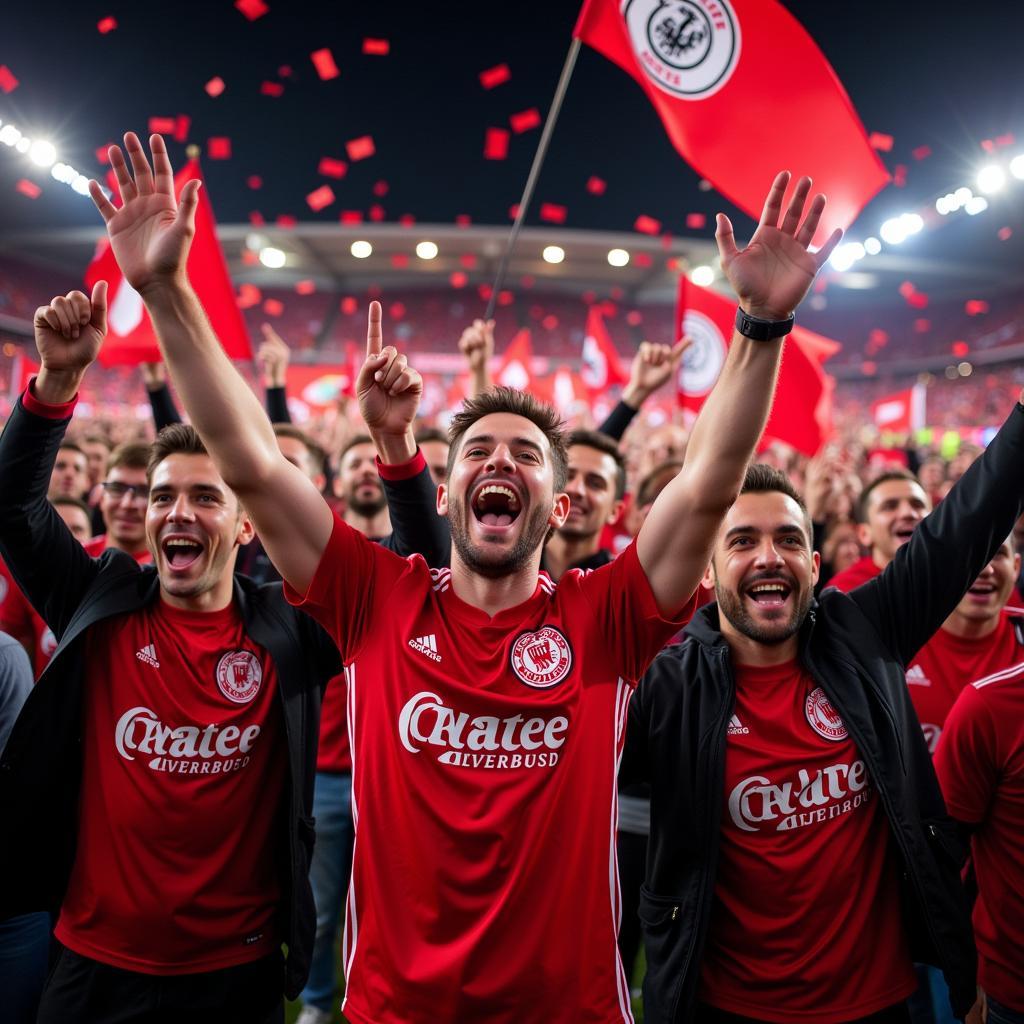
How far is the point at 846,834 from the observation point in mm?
1962

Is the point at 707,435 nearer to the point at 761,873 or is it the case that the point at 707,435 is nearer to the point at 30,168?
the point at 761,873

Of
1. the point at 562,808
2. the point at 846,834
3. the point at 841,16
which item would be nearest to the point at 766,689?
the point at 846,834

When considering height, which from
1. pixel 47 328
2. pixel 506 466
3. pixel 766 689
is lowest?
pixel 766 689

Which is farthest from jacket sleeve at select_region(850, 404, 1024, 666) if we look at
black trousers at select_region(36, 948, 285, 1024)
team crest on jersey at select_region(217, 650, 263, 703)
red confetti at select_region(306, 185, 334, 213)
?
red confetti at select_region(306, 185, 334, 213)

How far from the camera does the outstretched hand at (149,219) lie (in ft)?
5.51

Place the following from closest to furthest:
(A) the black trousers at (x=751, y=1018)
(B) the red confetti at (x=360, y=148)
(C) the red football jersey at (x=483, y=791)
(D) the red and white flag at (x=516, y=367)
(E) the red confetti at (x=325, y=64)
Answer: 1. (C) the red football jersey at (x=483, y=791)
2. (A) the black trousers at (x=751, y=1018)
3. (E) the red confetti at (x=325, y=64)
4. (D) the red and white flag at (x=516, y=367)
5. (B) the red confetti at (x=360, y=148)

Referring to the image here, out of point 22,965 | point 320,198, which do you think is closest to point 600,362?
point 22,965

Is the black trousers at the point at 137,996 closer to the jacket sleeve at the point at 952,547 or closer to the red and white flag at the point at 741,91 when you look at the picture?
the jacket sleeve at the point at 952,547

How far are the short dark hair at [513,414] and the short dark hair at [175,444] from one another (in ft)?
2.71

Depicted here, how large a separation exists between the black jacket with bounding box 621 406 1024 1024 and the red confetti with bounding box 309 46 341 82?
1186 centimetres

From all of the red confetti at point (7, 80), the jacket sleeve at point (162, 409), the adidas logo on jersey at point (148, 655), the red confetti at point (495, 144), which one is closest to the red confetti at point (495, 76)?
the red confetti at point (495, 144)

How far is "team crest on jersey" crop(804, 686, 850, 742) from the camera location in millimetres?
2037

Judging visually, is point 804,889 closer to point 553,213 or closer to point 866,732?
point 866,732

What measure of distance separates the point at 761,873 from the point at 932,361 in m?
36.4
